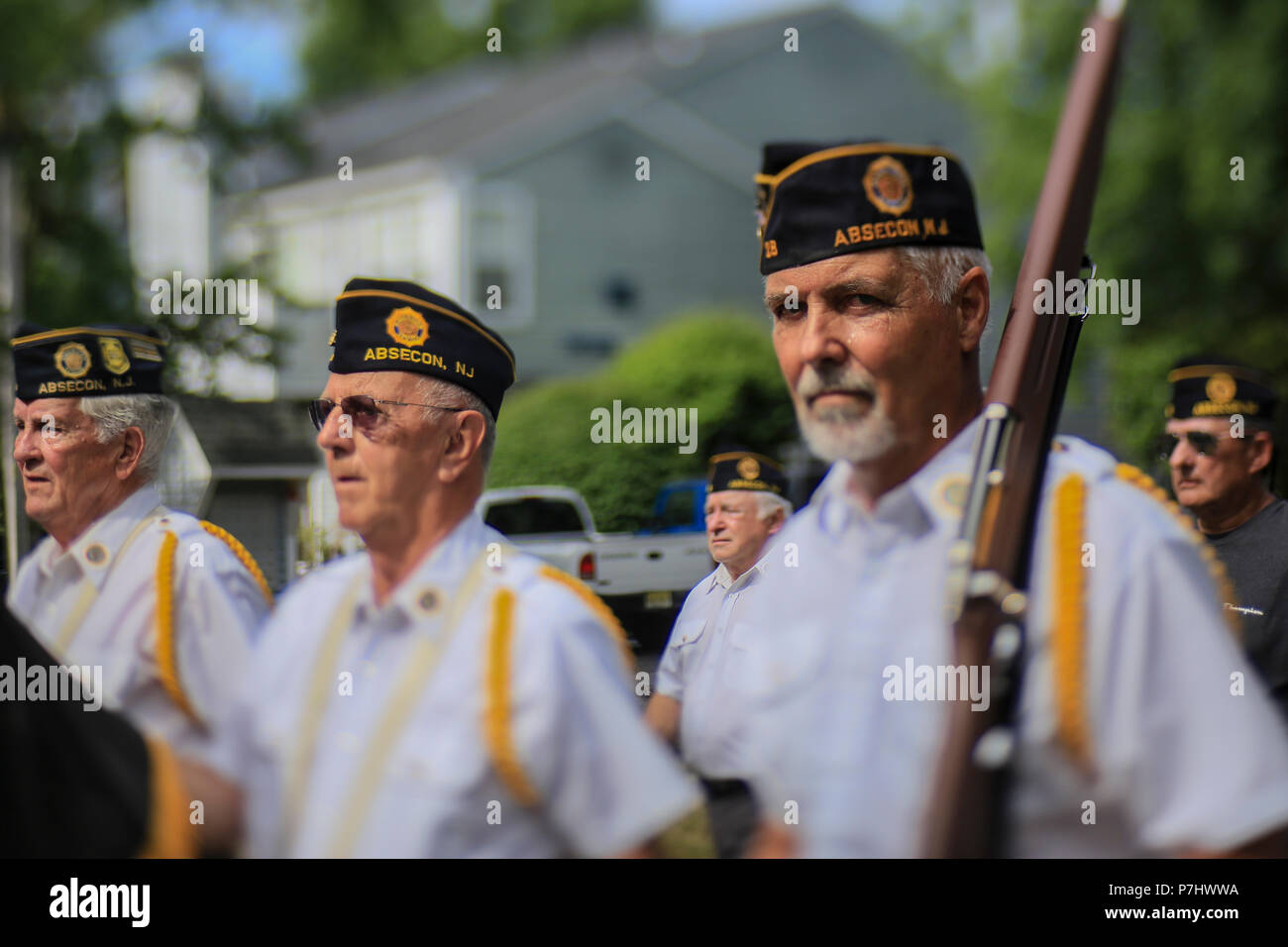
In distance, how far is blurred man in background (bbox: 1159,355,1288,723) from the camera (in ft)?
9.56

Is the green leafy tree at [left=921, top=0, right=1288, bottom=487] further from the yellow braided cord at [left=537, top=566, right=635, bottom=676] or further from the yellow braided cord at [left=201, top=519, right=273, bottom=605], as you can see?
the yellow braided cord at [left=201, top=519, right=273, bottom=605]

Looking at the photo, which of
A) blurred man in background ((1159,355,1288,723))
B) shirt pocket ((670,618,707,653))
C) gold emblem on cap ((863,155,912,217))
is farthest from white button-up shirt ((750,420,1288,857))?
blurred man in background ((1159,355,1288,723))

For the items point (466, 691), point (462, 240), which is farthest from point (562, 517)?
point (462, 240)

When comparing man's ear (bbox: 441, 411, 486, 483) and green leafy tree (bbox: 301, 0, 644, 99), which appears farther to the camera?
green leafy tree (bbox: 301, 0, 644, 99)

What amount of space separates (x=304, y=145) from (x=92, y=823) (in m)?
8.49

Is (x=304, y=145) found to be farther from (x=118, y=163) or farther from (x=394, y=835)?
(x=394, y=835)

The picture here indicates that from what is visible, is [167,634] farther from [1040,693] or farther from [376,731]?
[1040,693]

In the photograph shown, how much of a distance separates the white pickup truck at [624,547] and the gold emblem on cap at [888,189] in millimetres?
946

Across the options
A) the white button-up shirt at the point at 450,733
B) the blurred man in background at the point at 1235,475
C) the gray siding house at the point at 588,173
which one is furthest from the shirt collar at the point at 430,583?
the gray siding house at the point at 588,173

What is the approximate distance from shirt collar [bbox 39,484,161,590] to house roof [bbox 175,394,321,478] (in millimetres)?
264

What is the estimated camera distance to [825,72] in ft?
49.8

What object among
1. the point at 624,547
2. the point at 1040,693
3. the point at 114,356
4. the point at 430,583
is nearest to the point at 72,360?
the point at 114,356

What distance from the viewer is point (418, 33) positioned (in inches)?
977

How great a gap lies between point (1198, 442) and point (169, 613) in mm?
2436
